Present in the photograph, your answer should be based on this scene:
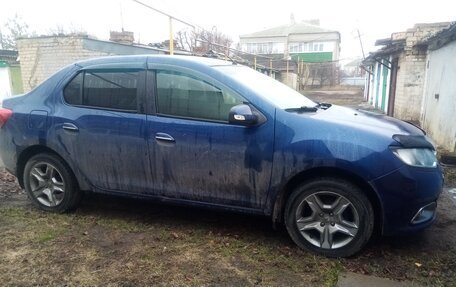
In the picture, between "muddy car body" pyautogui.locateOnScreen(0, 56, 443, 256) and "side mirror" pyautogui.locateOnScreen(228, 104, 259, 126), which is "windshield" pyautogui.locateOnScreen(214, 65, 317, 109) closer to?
"muddy car body" pyautogui.locateOnScreen(0, 56, 443, 256)

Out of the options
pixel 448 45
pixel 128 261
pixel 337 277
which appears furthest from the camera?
pixel 448 45

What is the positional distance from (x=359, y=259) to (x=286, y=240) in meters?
0.69

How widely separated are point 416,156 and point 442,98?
626 cm

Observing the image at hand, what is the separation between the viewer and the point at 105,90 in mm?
4004

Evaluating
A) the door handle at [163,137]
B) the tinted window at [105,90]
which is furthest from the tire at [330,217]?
the tinted window at [105,90]

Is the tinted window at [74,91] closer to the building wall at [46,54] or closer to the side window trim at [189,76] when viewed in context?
the side window trim at [189,76]

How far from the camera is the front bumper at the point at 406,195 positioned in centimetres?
309

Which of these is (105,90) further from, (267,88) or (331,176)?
(331,176)

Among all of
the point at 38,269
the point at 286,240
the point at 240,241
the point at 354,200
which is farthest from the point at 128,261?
the point at 354,200

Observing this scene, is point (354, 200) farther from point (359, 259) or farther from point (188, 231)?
point (188, 231)

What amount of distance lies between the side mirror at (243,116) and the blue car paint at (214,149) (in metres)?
0.07

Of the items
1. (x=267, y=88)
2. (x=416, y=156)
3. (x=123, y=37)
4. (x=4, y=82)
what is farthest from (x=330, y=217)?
(x=4, y=82)

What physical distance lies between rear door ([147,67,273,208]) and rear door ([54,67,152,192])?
16 centimetres

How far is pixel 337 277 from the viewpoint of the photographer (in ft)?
9.89
